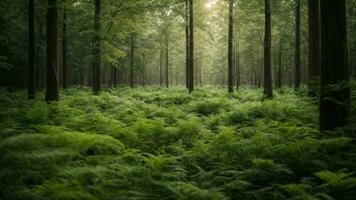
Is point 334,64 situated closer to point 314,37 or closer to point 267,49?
point 314,37

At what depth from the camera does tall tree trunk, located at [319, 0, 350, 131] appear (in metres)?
7.45

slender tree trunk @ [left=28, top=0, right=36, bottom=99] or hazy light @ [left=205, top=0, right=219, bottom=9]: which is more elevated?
hazy light @ [left=205, top=0, right=219, bottom=9]

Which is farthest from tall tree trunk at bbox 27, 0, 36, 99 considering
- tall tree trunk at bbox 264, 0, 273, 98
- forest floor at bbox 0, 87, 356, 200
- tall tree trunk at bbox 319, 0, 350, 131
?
tall tree trunk at bbox 319, 0, 350, 131

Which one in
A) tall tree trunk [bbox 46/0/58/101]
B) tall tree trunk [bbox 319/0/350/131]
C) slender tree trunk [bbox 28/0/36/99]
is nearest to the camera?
tall tree trunk [bbox 319/0/350/131]

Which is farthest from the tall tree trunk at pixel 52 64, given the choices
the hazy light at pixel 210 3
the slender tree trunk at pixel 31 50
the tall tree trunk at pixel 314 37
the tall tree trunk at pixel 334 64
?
the hazy light at pixel 210 3

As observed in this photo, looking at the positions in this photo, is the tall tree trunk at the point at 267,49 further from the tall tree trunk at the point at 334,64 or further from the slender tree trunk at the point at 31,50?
the slender tree trunk at the point at 31,50

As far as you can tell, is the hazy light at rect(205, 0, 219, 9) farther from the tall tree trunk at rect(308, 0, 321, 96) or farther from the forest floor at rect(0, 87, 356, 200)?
the forest floor at rect(0, 87, 356, 200)

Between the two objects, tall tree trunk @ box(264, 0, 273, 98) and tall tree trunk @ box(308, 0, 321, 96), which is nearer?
tall tree trunk @ box(308, 0, 321, 96)

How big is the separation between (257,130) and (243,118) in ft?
11.1

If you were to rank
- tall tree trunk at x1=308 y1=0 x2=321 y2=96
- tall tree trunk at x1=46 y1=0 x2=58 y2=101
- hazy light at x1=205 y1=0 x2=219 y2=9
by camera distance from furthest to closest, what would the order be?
hazy light at x1=205 y1=0 x2=219 y2=9 < tall tree trunk at x1=308 y1=0 x2=321 y2=96 < tall tree trunk at x1=46 y1=0 x2=58 y2=101

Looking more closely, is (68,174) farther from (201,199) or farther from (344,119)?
(344,119)

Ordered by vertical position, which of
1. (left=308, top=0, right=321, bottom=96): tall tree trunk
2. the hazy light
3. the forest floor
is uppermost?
the hazy light

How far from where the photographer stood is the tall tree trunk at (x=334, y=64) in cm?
745

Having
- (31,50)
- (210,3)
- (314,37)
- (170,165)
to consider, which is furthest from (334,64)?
(210,3)
